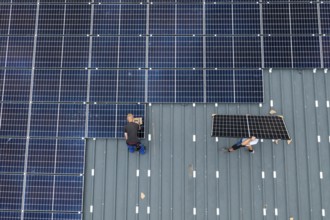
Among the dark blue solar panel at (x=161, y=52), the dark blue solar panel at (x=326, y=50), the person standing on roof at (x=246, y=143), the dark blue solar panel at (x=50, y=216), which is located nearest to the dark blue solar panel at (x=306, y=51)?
the dark blue solar panel at (x=326, y=50)

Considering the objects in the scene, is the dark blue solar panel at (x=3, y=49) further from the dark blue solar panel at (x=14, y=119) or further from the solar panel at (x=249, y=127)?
the solar panel at (x=249, y=127)


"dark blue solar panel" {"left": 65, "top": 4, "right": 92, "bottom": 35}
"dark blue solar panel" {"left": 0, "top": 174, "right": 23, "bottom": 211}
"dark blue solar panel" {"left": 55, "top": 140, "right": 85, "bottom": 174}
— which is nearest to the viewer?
"dark blue solar panel" {"left": 0, "top": 174, "right": 23, "bottom": 211}

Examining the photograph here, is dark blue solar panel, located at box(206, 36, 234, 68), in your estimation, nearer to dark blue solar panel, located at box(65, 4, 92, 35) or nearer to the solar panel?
the solar panel

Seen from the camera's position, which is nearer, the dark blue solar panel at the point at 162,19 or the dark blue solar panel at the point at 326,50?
the dark blue solar panel at the point at 326,50

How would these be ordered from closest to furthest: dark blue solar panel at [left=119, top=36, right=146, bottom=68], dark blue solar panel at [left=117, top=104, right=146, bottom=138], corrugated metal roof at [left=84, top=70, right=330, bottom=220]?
corrugated metal roof at [left=84, top=70, right=330, bottom=220] → dark blue solar panel at [left=117, top=104, right=146, bottom=138] → dark blue solar panel at [left=119, top=36, right=146, bottom=68]

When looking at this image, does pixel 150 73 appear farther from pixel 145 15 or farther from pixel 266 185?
pixel 266 185

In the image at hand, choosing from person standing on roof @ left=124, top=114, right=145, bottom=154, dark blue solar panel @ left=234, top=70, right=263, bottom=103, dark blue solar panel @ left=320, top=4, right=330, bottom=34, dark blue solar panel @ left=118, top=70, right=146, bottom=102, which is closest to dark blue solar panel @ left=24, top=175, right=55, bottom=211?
person standing on roof @ left=124, top=114, right=145, bottom=154

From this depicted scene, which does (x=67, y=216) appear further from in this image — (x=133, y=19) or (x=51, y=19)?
(x=133, y=19)
